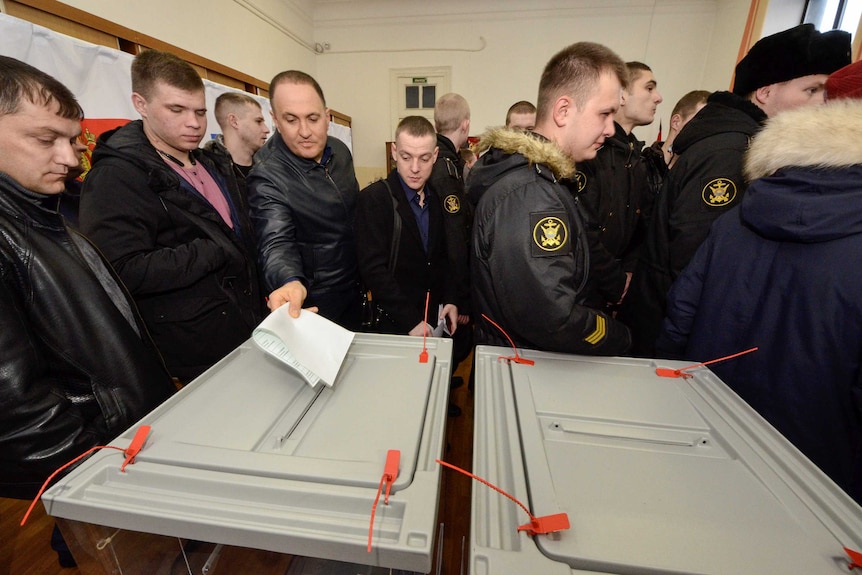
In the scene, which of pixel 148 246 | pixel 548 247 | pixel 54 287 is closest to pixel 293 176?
pixel 148 246

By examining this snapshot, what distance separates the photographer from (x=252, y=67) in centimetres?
488

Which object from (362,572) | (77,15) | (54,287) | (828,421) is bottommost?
(362,572)

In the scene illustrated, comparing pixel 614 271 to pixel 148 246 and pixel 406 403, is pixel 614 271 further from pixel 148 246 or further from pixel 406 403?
pixel 148 246

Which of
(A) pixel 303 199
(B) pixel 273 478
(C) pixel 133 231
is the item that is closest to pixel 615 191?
(A) pixel 303 199

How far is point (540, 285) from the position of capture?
0.99 m

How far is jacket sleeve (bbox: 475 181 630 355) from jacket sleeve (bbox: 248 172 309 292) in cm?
81

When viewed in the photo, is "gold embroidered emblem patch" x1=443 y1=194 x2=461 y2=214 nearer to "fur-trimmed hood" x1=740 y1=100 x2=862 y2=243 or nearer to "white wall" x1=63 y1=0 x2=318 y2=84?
"fur-trimmed hood" x1=740 y1=100 x2=862 y2=243

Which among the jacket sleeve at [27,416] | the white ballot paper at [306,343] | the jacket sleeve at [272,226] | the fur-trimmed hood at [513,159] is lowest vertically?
the jacket sleeve at [27,416]

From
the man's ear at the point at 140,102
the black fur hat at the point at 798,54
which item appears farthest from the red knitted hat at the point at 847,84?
the man's ear at the point at 140,102

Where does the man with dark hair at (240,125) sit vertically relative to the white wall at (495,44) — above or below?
below

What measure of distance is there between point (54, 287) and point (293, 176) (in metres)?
0.90

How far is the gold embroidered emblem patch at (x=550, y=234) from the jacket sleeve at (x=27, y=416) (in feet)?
3.87

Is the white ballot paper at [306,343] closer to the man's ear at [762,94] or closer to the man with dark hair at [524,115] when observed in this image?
the man's ear at [762,94]

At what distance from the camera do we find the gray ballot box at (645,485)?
0.47 m
